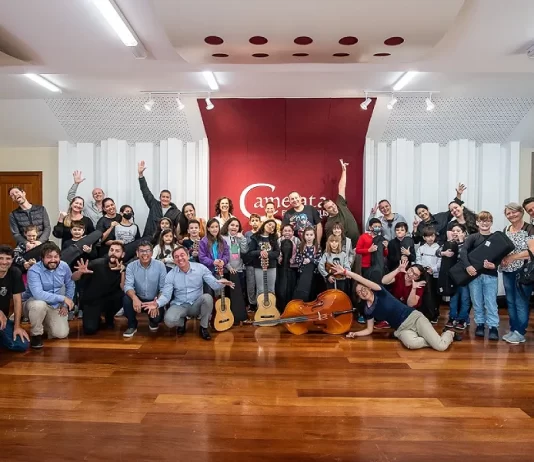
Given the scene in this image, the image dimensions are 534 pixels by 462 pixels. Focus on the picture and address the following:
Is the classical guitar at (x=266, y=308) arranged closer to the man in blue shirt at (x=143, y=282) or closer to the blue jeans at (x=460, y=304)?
the man in blue shirt at (x=143, y=282)

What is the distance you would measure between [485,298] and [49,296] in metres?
4.56

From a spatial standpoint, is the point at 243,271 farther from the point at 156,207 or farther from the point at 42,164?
the point at 42,164

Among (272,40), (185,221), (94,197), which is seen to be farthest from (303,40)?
(94,197)

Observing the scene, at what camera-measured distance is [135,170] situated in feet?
24.4

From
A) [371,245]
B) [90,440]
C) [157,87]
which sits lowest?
[90,440]

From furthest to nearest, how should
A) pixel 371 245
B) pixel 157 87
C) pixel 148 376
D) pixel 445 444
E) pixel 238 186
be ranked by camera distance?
pixel 238 186, pixel 157 87, pixel 371 245, pixel 148 376, pixel 445 444

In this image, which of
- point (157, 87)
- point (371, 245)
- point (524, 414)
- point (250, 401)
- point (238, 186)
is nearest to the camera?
point (524, 414)

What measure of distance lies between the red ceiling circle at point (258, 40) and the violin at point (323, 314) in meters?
2.61

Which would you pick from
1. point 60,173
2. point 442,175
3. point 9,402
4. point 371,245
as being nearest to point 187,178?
point 60,173

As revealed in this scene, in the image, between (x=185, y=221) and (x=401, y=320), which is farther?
(x=185, y=221)

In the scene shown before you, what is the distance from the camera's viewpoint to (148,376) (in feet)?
11.8

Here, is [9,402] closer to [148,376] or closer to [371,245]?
[148,376]

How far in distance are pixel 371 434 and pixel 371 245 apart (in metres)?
3.27

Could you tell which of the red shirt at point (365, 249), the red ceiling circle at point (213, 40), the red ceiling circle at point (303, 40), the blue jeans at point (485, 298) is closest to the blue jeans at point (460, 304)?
the blue jeans at point (485, 298)
